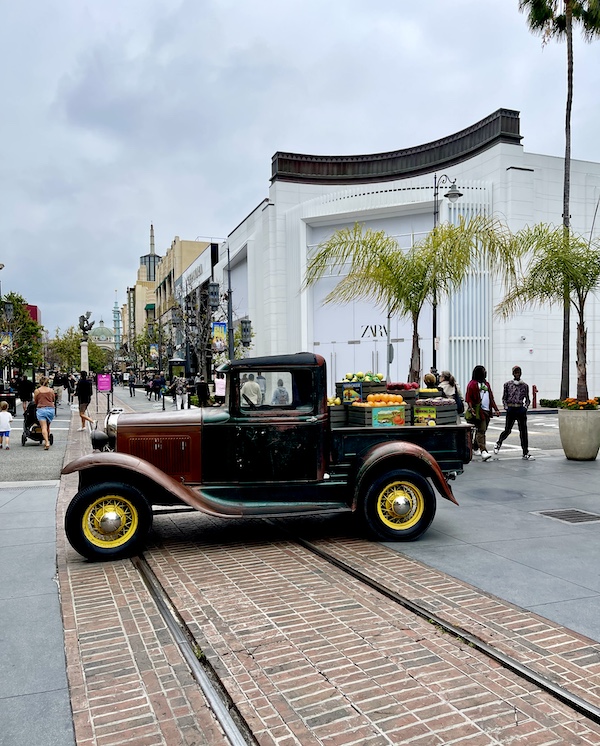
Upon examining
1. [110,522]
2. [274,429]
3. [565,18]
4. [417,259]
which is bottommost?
[110,522]

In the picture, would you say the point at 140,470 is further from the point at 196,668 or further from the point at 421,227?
the point at 421,227

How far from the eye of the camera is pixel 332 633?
4.36m

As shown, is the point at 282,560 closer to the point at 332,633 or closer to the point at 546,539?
the point at 332,633

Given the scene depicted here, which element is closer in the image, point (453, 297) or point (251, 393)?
point (251, 393)

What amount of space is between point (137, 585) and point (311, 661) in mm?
2149

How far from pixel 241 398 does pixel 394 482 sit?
190 cm

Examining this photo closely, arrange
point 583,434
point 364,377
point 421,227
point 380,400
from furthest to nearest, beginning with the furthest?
point 421,227, point 583,434, point 364,377, point 380,400

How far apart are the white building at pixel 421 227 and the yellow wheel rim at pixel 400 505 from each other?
2035 cm

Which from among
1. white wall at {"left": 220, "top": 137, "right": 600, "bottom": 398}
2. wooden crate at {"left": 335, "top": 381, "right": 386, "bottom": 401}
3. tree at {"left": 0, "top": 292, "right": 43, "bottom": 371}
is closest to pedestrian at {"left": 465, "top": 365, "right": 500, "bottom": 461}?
wooden crate at {"left": 335, "top": 381, "right": 386, "bottom": 401}

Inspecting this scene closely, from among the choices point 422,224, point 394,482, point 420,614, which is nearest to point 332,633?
point 420,614

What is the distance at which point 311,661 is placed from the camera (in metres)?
3.93

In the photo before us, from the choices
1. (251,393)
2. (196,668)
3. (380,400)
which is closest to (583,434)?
(380,400)

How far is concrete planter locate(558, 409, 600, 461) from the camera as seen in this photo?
40.1 feet

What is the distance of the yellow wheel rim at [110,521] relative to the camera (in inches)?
243
